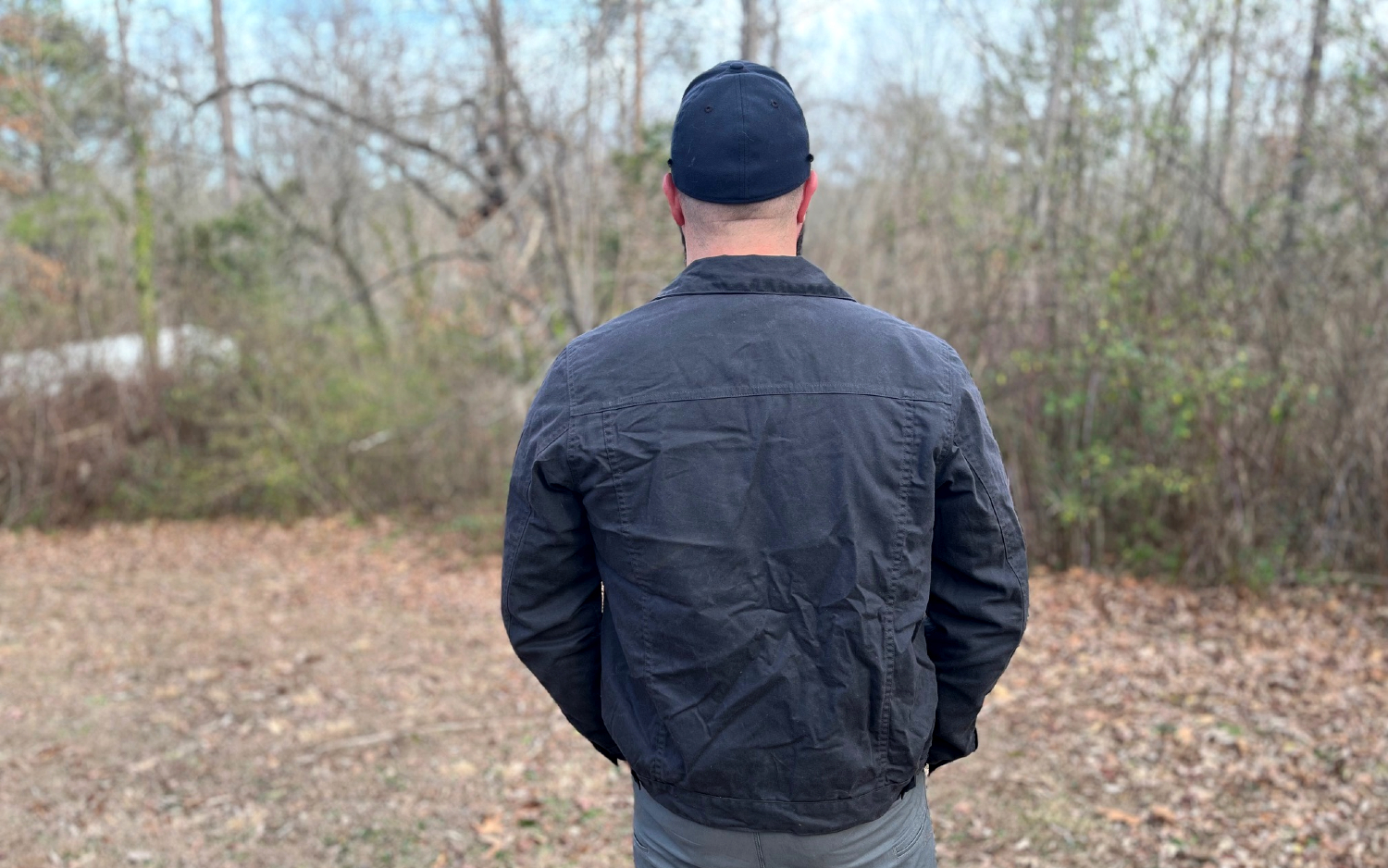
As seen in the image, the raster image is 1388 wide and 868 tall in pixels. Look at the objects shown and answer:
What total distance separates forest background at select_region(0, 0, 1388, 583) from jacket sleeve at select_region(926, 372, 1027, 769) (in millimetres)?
4632

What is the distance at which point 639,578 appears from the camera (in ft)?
4.84

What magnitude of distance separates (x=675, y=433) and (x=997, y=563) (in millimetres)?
554

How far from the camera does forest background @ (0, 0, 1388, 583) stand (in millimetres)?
5949

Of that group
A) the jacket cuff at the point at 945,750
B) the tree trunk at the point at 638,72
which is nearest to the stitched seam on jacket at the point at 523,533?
the jacket cuff at the point at 945,750

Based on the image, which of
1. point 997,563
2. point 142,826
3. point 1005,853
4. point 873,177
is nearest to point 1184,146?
point 873,177

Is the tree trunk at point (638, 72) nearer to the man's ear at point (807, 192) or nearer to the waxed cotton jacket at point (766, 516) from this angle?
the man's ear at point (807, 192)

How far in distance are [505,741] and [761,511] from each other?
3.65 metres

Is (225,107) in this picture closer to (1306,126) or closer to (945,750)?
(1306,126)

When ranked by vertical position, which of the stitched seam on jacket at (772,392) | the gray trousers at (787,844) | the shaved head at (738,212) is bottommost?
the gray trousers at (787,844)

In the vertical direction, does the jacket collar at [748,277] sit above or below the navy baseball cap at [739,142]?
below

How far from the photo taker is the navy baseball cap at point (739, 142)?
1476mm

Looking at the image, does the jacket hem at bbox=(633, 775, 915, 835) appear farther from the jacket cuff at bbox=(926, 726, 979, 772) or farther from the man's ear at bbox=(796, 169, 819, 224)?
the man's ear at bbox=(796, 169, 819, 224)

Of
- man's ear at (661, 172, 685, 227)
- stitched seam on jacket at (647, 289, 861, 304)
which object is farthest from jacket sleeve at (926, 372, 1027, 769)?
man's ear at (661, 172, 685, 227)

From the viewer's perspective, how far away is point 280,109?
9016mm
